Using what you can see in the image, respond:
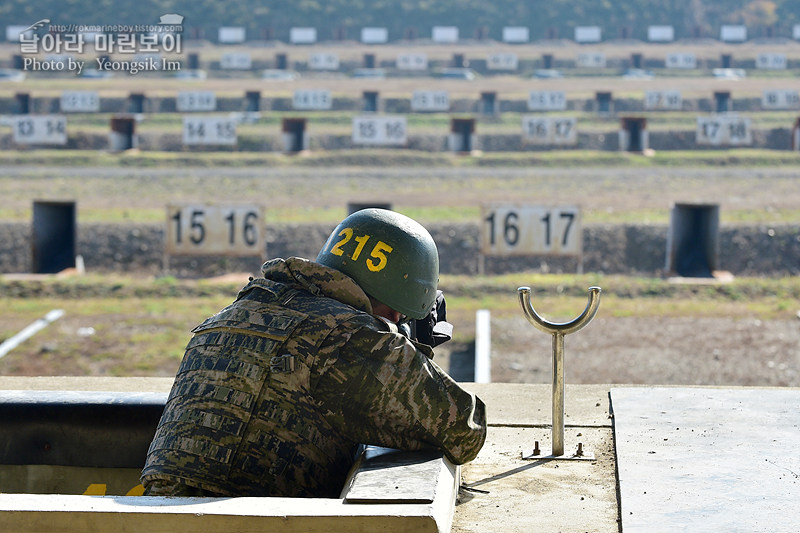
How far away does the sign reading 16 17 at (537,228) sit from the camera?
55.8 feet

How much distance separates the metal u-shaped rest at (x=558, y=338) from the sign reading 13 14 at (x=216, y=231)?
12.9 m

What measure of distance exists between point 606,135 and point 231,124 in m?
10.4

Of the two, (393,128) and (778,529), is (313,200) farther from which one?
(778,529)

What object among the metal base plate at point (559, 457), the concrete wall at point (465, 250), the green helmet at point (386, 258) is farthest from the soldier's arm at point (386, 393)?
the concrete wall at point (465, 250)

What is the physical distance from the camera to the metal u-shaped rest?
4.65 metres

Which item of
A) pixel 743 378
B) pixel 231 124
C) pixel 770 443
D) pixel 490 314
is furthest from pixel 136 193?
pixel 770 443

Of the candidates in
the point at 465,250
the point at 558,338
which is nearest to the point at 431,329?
the point at 558,338

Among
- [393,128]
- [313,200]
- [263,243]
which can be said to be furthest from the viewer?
[393,128]

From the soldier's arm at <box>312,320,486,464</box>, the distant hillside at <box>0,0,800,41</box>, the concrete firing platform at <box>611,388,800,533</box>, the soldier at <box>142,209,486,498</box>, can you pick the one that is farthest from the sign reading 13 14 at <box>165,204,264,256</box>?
the distant hillside at <box>0,0,800,41</box>

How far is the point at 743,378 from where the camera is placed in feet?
40.4

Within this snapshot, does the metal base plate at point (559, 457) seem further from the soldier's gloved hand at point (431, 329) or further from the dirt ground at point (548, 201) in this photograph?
the dirt ground at point (548, 201)

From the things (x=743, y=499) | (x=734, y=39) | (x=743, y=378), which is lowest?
(x=743, y=378)

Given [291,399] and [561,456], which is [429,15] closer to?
[561,456]

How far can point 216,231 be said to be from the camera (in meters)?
17.6
